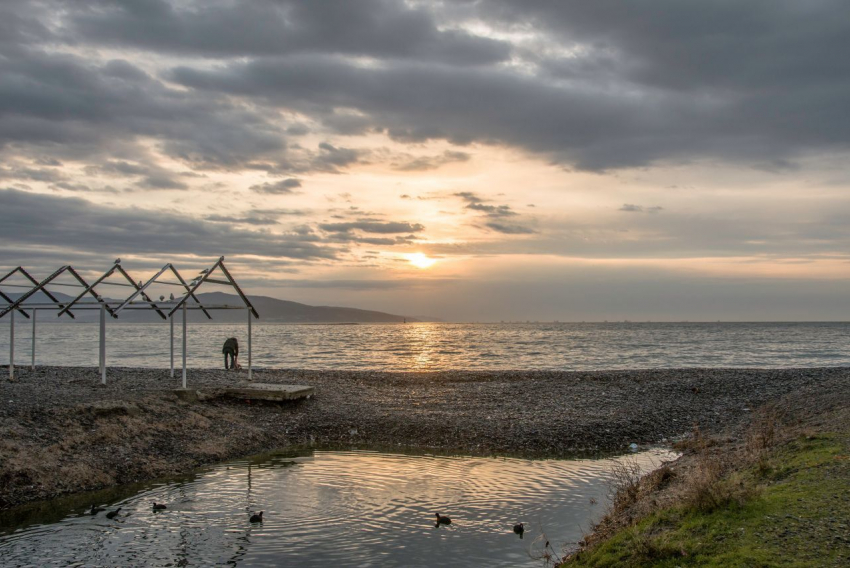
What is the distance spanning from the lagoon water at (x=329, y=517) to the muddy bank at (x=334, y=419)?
4.51ft

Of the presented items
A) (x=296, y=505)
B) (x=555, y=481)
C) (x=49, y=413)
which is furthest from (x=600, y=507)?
(x=49, y=413)

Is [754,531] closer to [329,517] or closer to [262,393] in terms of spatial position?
[329,517]

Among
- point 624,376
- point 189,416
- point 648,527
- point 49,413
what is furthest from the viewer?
point 624,376

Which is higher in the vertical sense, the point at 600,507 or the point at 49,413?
the point at 49,413

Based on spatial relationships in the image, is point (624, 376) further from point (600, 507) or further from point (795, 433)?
point (600, 507)

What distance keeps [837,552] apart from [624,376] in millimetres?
26239

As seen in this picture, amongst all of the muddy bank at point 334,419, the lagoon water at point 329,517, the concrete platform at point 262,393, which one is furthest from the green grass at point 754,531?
the concrete platform at point 262,393

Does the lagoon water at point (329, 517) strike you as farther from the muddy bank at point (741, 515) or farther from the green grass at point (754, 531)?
the green grass at point (754, 531)

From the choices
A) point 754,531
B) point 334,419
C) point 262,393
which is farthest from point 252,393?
point 754,531

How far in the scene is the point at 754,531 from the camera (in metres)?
7.74

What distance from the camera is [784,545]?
722 centimetres

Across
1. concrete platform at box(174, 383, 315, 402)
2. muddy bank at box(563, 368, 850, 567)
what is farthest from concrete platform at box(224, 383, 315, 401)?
muddy bank at box(563, 368, 850, 567)

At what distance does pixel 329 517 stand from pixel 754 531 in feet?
23.2

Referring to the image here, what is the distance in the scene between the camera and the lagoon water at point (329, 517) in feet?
31.6
